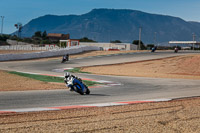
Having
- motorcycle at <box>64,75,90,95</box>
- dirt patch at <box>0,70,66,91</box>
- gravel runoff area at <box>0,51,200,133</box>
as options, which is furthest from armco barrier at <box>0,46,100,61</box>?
gravel runoff area at <box>0,51,200,133</box>

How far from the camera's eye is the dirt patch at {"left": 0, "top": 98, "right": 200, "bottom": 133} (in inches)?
259

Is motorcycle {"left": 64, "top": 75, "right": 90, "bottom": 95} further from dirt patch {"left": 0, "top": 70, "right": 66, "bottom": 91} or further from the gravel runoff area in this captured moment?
the gravel runoff area

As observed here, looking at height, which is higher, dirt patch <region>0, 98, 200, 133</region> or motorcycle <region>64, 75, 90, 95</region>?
motorcycle <region>64, 75, 90, 95</region>

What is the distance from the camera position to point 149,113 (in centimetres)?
865

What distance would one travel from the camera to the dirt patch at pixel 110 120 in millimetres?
6570

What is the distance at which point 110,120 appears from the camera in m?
7.51

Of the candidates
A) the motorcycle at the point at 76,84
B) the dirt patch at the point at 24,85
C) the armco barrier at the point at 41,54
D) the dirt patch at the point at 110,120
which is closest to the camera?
the dirt patch at the point at 110,120

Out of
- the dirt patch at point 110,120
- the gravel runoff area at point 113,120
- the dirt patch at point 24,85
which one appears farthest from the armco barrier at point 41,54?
the dirt patch at point 110,120

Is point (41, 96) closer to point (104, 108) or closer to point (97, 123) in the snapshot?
point (104, 108)

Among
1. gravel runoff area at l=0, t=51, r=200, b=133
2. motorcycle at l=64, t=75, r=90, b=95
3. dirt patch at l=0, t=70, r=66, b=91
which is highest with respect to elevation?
motorcycle at l=64, t=75, r=90, b=95

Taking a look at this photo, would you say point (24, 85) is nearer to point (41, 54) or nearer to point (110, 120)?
point (110, 120)

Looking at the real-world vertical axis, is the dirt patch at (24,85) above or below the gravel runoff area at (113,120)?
below

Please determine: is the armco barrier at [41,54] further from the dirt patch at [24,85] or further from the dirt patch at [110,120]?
the dirt patch at [110,120]

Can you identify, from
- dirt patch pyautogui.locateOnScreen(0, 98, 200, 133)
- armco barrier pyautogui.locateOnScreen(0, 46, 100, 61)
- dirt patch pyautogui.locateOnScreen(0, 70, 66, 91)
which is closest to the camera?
dirt patch pyautogui.locateOnScreen(0, 98, 200, 133)
